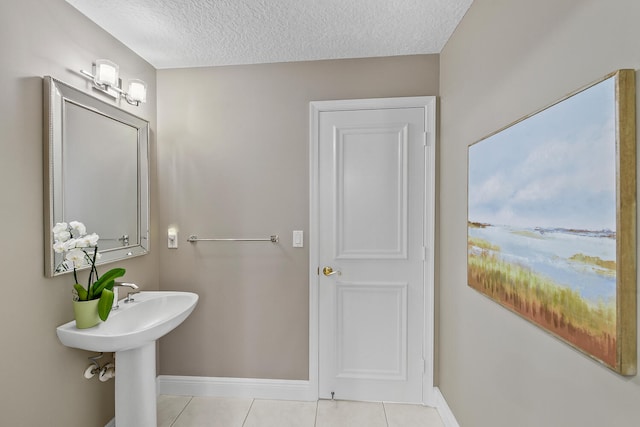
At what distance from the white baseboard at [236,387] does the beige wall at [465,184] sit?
102 cm

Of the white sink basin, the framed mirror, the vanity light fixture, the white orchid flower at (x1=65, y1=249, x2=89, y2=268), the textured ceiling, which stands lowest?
the white sink basin

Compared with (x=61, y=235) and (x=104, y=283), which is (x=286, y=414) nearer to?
(x=104, y=283)

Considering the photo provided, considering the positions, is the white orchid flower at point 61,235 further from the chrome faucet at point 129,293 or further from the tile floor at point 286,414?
the tile floor at point 286,414

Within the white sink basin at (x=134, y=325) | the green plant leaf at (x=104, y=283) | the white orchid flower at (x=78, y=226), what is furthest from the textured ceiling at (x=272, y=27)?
the white sink basin at (x=134, y=325)

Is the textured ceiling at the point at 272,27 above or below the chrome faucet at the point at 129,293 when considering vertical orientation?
above

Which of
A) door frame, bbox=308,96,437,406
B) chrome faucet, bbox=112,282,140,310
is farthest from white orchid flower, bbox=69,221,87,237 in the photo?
door frame, bbox=308,96,437,406

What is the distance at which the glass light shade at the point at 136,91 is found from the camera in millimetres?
1942

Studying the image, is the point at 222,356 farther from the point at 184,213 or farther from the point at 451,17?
the point at 451,17

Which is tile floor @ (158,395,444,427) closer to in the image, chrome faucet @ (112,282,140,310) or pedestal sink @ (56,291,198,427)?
pedestal sink @ (56,291,198,427)

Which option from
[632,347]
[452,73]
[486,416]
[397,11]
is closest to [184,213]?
[397,11]

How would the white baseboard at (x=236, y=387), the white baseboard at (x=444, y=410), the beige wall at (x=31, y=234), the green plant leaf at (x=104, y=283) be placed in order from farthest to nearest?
1. the white baseboard at (x=236, y=387)
2. the white baseboard at (x=444, y=410)
3. the green plant leaf at (x=104, y=283)
4. the beige wall at (x=31, y=234)

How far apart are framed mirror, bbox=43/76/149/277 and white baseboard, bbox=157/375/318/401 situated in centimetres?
105

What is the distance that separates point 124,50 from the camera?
2020 mm

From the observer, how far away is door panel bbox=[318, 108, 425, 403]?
217 cm
